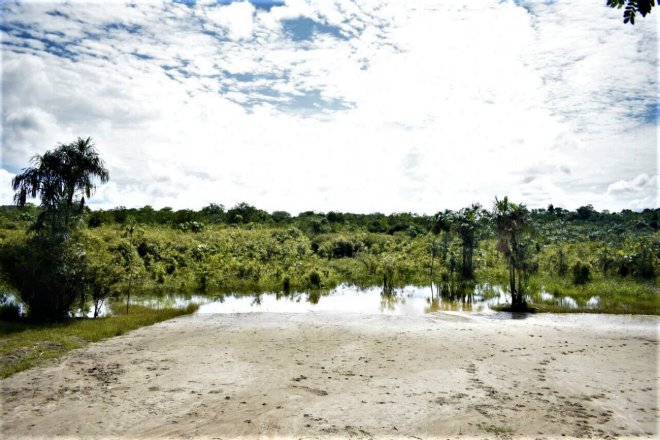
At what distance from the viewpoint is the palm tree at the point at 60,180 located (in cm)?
2070

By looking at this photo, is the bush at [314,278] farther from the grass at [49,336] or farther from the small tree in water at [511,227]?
the grass at [49,336]

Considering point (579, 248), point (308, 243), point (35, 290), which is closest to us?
point (35, 290)

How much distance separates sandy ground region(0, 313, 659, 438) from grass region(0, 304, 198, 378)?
23.7 inches

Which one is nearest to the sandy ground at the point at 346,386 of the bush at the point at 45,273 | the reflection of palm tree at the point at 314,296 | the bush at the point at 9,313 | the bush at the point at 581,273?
the bush at the point at 45,273

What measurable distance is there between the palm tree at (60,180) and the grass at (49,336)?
5.02 meters

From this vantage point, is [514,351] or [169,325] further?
[169,325]

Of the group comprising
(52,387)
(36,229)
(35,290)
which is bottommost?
(52,387)

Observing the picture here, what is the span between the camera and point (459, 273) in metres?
39.2

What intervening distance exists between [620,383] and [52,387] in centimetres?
1385

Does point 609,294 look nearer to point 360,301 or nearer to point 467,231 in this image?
point 467,231

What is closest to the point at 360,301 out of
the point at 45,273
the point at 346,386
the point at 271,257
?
the point at 45,273

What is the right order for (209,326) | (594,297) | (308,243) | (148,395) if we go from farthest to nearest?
(308,243) < (594,297) < (209,326) < (148,395)

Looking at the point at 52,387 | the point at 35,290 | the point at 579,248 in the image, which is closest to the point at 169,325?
the point at 35,290

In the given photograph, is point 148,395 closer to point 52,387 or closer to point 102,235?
point 52,387
